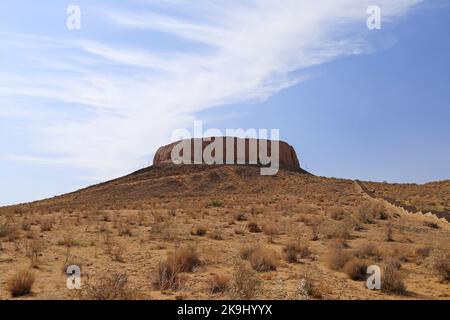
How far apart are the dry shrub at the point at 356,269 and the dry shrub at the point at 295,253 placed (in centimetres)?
150

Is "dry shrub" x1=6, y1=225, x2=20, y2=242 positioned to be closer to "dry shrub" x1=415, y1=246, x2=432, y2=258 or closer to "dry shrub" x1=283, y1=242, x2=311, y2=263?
"dry shrub" x1=283, y1=242, x2=311, y2=263

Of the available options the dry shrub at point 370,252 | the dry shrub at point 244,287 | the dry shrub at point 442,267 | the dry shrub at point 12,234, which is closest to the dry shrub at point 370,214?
the dry shrub at point 370,252

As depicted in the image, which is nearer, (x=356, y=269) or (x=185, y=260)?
(x=356, y=269)

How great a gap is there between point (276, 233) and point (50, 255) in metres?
7.52

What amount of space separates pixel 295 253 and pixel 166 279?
4.04 metres

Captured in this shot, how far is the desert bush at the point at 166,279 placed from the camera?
7.51 metres

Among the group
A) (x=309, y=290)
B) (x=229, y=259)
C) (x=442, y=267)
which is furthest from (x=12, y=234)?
(x=442, y=267)

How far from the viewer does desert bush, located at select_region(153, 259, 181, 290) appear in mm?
7508

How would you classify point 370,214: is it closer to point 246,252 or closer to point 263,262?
point 246,252

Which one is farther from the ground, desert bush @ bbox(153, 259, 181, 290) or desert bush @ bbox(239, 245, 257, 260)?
desert bush @ bbox(239, 245, 257, 260)

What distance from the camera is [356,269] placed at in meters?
8.90

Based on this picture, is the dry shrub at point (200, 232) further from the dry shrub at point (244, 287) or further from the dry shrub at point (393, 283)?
the dry shrub at point (393, 283)

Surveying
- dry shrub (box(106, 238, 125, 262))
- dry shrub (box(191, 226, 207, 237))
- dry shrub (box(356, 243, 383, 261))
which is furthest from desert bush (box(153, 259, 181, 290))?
dry shrub (box(191, 226, 207, 237))

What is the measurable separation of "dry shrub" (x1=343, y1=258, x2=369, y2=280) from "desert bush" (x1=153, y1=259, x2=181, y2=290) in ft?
12.0
